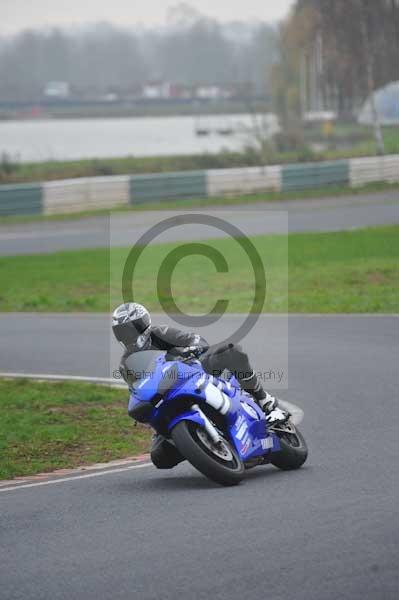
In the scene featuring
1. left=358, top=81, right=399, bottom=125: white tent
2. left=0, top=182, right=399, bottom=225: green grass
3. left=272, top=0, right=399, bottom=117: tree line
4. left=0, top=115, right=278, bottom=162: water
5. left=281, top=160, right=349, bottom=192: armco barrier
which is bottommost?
left=0, top=182, right=399, bottom=225: green grass

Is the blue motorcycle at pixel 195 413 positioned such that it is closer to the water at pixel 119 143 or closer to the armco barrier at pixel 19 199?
the armco barrier at pixel 19 199

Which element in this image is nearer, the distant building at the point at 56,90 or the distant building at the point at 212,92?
the distant building at the point at 212,92

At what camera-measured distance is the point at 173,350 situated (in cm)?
853

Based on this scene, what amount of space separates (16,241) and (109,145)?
52.9 meters

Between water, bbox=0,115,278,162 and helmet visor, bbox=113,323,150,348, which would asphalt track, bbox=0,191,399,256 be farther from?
helmet visor, bbox=113,323,150,348

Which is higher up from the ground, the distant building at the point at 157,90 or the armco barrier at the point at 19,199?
the distant building at the point at 157,90

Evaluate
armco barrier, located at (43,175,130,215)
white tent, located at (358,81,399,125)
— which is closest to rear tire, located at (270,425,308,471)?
armco barrier, located at (43,175,130,215)

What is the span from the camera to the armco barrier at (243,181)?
122ft

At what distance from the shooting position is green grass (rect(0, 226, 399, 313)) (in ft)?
65.4

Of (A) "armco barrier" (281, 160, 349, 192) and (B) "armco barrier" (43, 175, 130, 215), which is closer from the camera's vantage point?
(B) "armco barrier" (43, 175, 130, 215)

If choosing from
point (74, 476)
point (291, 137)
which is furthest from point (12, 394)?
point (291, 137)

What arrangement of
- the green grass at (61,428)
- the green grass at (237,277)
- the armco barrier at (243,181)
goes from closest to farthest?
the green grass at (61,428) < the green grass at (237,277) < the armco barrier at (243,181)

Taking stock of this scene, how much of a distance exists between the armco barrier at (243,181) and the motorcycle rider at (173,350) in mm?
28223

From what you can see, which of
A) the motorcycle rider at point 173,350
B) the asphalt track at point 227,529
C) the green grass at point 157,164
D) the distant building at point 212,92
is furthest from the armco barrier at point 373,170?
the distant building at point 212,92
